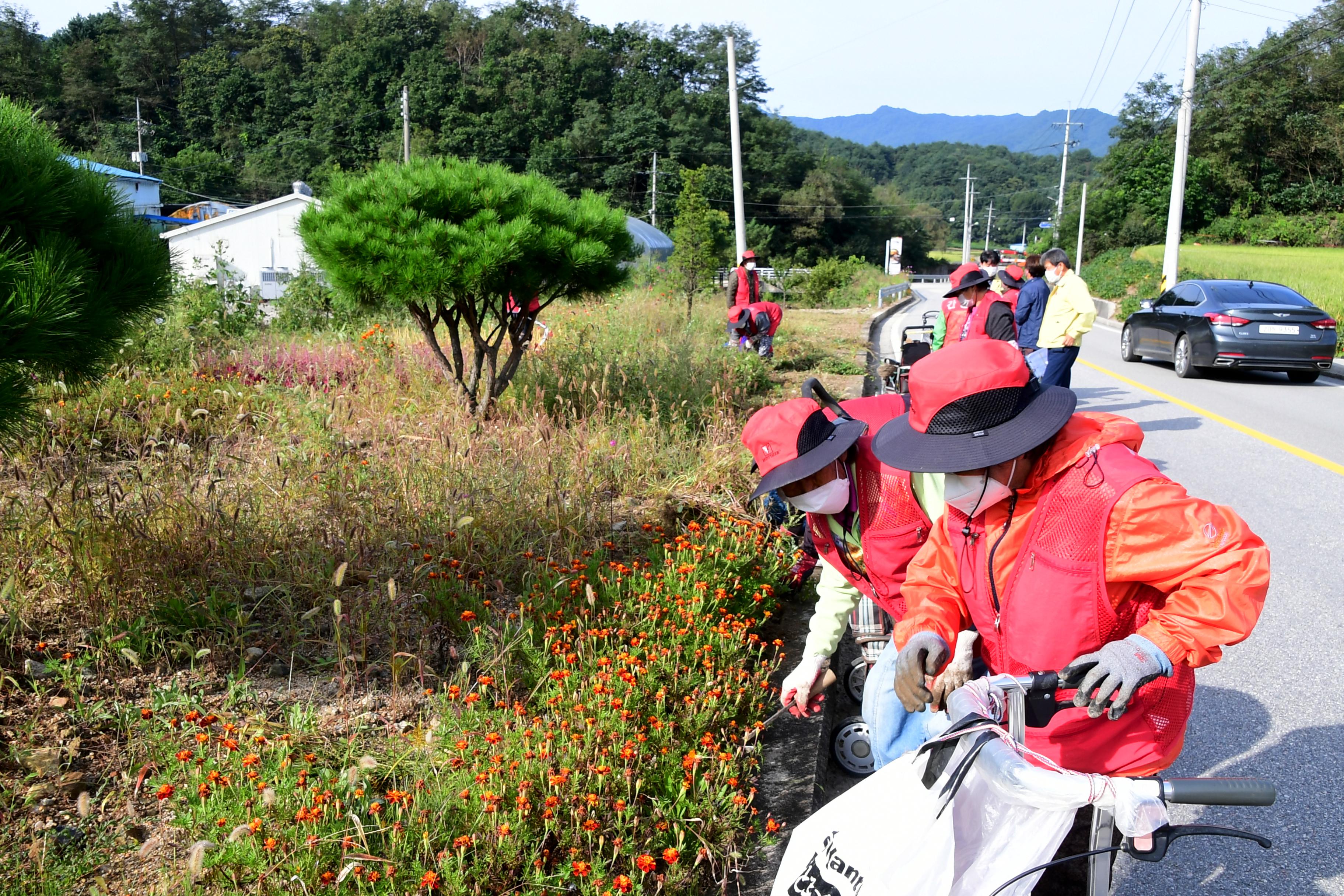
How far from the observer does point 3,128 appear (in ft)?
10.5

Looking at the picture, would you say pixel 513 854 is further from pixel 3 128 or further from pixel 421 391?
pixel 421 391

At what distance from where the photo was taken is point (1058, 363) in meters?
9.16

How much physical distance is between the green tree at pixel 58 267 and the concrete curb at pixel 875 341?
3.20m

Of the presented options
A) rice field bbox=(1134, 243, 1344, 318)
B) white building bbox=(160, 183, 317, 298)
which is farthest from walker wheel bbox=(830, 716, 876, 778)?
white building bbox=(160, 183, 317, 298)

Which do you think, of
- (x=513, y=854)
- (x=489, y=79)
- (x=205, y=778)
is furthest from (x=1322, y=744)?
(x=489, y=79)

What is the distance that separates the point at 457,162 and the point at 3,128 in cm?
411

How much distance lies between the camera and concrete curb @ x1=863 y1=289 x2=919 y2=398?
1107 cm

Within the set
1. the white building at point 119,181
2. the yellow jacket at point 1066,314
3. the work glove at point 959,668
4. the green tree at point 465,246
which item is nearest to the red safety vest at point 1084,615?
the work glove at point 959,668

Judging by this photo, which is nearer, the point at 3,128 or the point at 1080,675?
the point at 1080,675

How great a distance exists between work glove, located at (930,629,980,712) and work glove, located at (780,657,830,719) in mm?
476

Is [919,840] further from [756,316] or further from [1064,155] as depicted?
[1064,155]

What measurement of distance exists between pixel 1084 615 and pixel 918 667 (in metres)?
0.37

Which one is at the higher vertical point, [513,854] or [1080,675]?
[1080,675]

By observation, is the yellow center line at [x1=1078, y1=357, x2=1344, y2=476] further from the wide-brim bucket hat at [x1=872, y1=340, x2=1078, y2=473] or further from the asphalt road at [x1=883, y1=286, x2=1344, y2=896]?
the wide-brim bucket hat at [x1=872, y1=340, x2=1078, y2=473]
